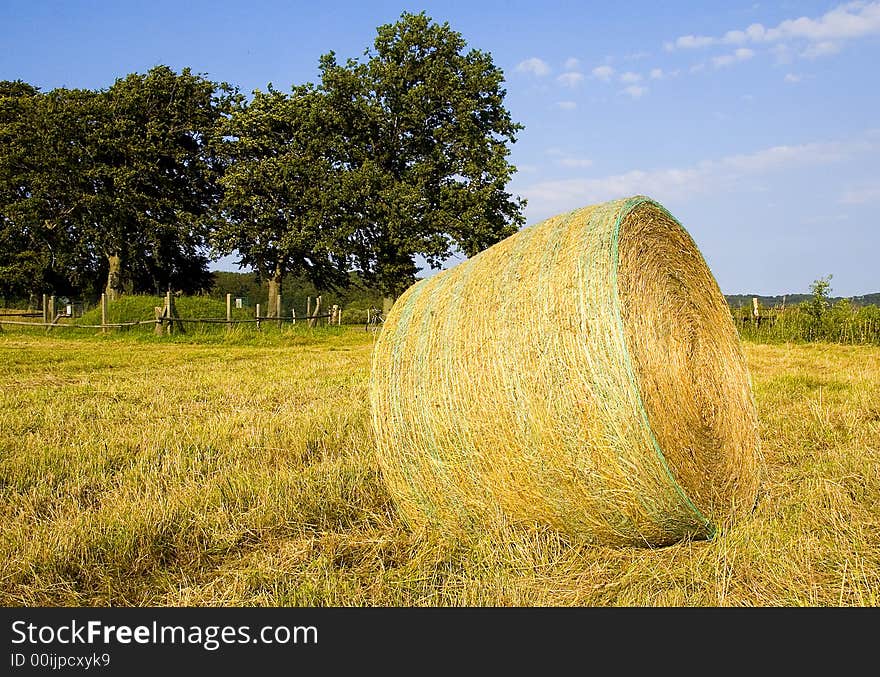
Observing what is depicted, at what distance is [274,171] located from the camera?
96.4 feet

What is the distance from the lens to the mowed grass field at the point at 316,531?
3.40 metres

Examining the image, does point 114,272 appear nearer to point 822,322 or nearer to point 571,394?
point 822,322

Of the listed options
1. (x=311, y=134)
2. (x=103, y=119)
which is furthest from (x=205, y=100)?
(x=311, y=134)

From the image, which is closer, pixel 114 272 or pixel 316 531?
pixel 316 531

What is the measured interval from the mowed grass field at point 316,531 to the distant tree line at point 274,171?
21.3m

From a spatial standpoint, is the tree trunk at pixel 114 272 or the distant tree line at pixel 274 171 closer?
the distant tree line at pixel 274 171

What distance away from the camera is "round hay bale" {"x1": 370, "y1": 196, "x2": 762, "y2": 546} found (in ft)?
11.9

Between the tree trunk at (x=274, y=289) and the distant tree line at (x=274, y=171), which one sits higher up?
the distant tree line at (x=274, y=171)

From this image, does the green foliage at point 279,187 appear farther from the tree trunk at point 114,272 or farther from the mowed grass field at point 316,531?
the mowed grass field at point 316,531

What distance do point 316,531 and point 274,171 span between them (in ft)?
88.3

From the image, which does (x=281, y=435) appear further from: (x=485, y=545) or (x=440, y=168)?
(x=440, y=168)

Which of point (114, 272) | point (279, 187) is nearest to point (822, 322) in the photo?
point (279, 187)

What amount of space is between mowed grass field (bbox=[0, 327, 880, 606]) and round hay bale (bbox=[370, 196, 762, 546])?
219mm

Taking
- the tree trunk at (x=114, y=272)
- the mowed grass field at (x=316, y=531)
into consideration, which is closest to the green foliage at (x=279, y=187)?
the tree trunk at (x=114, y=272)
